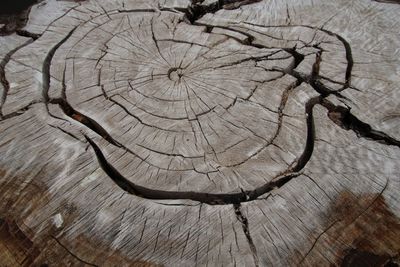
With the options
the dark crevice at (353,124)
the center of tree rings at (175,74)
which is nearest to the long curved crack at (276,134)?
the dark crevice at (353,124)

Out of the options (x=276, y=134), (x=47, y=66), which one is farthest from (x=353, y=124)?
(x=47, y=66)

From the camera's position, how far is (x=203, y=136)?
5.95 ft

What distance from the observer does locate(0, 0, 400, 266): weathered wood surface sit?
1523mm

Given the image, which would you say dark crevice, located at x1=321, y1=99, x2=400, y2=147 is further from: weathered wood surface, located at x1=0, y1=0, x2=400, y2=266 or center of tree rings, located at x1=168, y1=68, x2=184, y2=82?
center of tree rings, located at x1=168, y1=68, x2=184, y2=82

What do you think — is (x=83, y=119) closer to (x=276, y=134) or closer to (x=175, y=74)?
(x=175, y=74)

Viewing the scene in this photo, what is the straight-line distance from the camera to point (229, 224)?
5.02ft

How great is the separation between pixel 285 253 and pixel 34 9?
200 cm

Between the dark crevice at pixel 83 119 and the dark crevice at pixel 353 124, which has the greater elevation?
the dark crevice at pixel 353 124

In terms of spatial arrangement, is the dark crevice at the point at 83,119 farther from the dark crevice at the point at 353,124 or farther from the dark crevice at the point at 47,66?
the dark crevice at the point at 353,124

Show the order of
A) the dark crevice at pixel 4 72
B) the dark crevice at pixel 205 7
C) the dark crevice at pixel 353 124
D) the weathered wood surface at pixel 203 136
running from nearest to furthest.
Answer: the weathered wood surface at pixel 203 136 < the dark crevice at pixel 353 124 < the dark crevice at pixel 4 72 < the dark crevice at pixel 205 7

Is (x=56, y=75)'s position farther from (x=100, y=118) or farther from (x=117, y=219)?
(x=117, y=219)

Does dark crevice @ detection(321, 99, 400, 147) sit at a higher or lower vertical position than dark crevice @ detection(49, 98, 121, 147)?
higher

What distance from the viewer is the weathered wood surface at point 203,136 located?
1.52 meters

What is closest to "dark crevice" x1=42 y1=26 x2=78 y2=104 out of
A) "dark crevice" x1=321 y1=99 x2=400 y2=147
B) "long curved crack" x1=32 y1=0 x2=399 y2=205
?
"long curved crack" x1=32 y1=0 x2=399 y2=205
